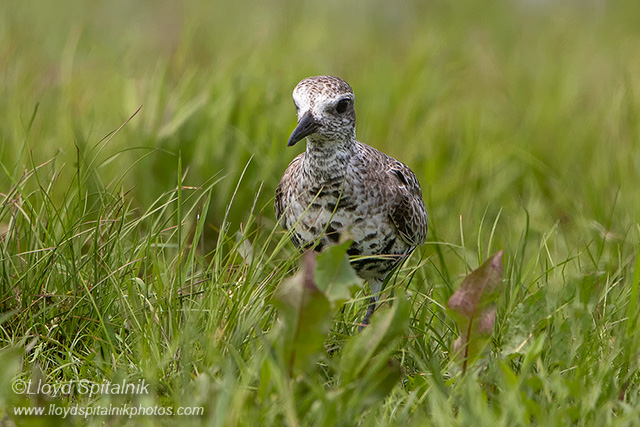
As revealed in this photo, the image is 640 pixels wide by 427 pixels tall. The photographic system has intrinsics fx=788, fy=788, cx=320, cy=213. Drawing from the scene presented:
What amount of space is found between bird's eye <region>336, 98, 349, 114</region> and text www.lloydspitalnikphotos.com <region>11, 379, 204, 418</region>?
1623 mm

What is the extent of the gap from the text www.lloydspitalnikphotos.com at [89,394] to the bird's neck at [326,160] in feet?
4.68

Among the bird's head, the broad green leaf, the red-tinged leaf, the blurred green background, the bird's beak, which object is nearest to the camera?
the broad green leaf

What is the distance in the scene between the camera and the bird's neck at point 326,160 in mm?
3764

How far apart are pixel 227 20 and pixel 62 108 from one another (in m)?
4.16

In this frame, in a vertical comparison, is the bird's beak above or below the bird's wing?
above

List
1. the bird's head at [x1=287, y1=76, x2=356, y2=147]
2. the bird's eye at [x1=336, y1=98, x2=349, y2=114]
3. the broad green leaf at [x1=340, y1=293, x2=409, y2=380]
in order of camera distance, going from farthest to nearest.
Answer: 1. the bird's eye at [x1=336, y1=98, x2=349, y2=114]
2. the bird's head at [x1=287, y1=76, x2=356, y2=147]
3. the broad green leaf at [x1=340, y1=293, x2=409, y2=380]

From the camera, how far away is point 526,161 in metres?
6.33

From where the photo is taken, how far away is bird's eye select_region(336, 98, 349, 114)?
147 inches

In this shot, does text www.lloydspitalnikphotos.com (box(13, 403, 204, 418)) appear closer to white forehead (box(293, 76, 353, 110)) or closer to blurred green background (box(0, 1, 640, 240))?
blurred green background (box(0, 1, 640, 240))

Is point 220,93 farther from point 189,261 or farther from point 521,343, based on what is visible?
point 521,343

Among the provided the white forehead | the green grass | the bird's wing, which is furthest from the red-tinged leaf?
the white forehead

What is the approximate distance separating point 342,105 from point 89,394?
1.77 metres

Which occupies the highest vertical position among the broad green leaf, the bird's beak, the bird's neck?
the bird's beak

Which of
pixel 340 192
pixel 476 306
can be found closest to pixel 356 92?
pixel 340 192
